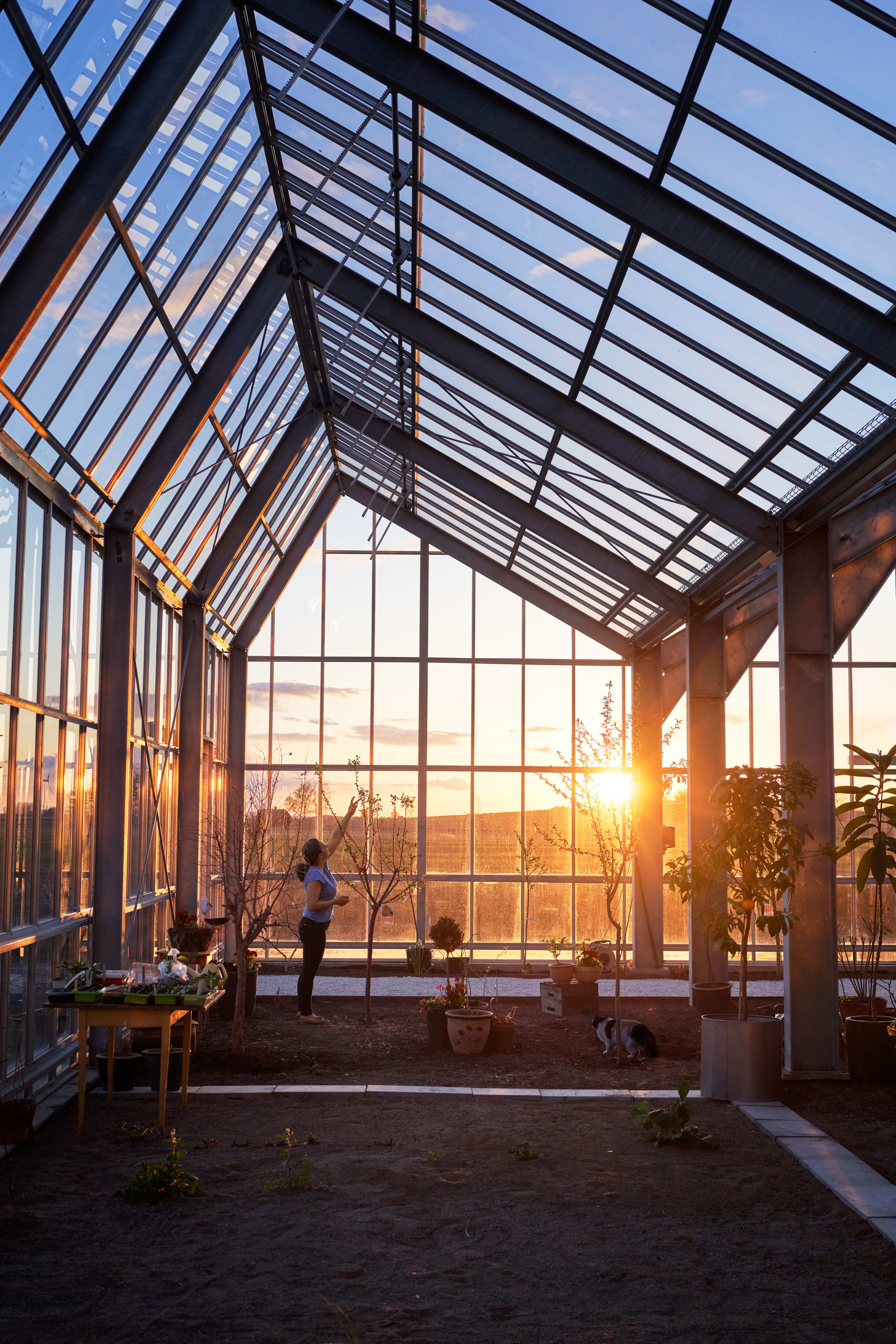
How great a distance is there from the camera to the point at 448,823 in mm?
16000

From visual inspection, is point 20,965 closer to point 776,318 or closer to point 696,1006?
point 776,318

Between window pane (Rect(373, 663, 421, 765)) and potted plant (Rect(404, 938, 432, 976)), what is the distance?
293 cm

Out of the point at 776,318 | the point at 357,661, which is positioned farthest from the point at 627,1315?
the point at 357,661

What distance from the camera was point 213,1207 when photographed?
4.92 m

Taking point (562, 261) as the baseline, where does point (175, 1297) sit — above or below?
below

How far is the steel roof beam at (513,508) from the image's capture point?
12.5m

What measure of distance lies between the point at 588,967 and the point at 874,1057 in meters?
3.94

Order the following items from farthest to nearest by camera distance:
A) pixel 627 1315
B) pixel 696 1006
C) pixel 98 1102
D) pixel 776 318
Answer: pixel 696 1006
pixel 98 1102
pixel 776 318
pixel 627 1315

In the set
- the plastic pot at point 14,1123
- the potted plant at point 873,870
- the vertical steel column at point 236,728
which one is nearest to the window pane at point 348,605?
the vertical steel column at point 236,728

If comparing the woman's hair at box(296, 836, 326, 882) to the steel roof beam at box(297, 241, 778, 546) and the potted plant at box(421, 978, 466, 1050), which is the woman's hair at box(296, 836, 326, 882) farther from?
the steel roof beam at box(297, 241, 778, 546)

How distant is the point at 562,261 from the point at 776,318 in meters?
1.55

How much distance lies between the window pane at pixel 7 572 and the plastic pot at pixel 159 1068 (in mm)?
2677

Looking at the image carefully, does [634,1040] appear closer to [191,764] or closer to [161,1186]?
[161,1186]

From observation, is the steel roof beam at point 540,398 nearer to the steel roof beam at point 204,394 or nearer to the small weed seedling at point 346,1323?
the steel roof beam at point 204,394
